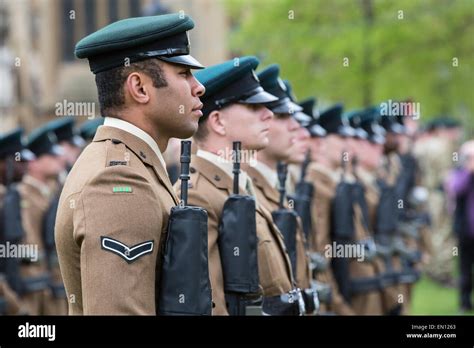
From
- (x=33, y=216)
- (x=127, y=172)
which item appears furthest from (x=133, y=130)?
(x=33, y=216)

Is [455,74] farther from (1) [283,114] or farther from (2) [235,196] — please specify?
(2) [235,196]

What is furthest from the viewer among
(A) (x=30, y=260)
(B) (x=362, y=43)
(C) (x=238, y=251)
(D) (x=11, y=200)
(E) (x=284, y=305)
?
(B) (x=362, y=43)

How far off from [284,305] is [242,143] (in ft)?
2.56

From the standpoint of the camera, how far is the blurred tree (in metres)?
20.9

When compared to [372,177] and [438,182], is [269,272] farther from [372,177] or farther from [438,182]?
[438,182]

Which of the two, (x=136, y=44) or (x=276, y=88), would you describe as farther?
(x=276, y=88)

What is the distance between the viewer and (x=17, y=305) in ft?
35.1

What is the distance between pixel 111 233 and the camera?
417cm

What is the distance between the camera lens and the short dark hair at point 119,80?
15.1 ft

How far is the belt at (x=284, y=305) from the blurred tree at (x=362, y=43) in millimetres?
14144

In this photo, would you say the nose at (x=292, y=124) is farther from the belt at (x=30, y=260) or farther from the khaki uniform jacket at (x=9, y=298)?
the belt at (x=30, y=260)

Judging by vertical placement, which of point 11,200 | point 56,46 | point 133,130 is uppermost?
point 56,46
